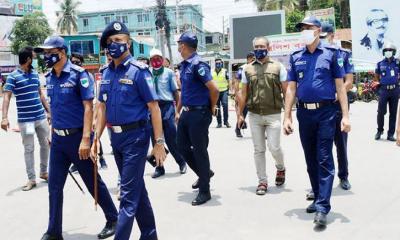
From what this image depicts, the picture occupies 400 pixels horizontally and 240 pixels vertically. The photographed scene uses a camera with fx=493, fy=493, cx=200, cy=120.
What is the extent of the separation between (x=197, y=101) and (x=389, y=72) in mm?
6025

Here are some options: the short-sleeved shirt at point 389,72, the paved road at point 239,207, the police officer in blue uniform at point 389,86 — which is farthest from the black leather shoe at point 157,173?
the short-sleeved shirt at point 389,72

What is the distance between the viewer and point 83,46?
172 ft

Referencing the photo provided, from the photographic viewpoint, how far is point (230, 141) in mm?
11266

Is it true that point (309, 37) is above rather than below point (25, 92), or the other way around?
above

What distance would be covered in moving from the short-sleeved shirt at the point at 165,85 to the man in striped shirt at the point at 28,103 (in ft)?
5.60

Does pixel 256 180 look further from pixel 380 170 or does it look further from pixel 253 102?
pixel 380 170

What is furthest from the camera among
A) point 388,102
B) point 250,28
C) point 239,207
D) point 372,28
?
point 250,28

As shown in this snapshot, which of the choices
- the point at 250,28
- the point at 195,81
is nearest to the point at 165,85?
the point at 195,81

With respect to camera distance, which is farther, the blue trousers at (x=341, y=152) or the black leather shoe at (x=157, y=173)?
the black leather shoe at (x=157, y=173)

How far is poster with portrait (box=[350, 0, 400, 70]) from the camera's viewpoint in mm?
22734

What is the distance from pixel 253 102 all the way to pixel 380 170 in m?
2.40

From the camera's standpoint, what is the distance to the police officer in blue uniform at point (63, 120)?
463 centimetres

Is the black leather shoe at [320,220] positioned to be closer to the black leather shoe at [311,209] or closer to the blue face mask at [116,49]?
the black leather shoe at [311,209]

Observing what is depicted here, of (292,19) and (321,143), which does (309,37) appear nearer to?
(321,143)
